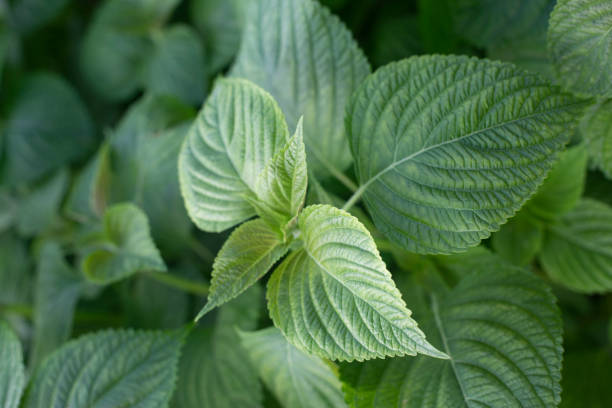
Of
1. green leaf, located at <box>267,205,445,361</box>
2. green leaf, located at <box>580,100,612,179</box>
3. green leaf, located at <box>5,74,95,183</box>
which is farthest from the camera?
green leaf, located at <box>5,74,95,183</box>

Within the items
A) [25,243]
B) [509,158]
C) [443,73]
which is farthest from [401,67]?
[25,243]

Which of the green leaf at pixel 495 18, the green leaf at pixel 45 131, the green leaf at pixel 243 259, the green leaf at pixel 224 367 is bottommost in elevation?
the green leaf at pixel 224 367

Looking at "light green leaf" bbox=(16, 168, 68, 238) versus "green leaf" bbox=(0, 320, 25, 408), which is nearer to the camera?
"green leaf" bbox=(0, 320, 25, 408)

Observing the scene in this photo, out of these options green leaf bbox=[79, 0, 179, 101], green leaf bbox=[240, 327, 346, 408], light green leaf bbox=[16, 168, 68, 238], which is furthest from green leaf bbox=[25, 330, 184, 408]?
green leaf bbox=[79, 0, 179, 101]

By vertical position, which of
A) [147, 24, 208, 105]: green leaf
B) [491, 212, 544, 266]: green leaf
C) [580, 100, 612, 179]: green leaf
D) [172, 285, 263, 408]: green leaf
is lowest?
[172, 285, 263, 408]: green leaf

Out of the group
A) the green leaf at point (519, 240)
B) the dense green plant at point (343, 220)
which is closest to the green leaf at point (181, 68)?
the dense green plant at point (343, 220)

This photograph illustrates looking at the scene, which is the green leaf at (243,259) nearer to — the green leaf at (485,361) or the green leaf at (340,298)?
the green leaf at (340,298)

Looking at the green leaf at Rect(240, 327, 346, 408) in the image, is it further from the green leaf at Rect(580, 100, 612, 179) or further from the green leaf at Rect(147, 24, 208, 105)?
the green leaf at Rect(147, 24, 208, 105)

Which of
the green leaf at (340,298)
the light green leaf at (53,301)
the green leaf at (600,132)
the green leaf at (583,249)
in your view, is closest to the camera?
the green leaf at (340,298)
